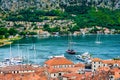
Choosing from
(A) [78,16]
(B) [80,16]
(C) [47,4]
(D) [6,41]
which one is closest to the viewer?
(D) [6,41]

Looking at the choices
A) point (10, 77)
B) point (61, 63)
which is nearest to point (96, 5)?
point (61, 63)

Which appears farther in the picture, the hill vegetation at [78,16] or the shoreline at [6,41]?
the hill vegetation at [78,16]

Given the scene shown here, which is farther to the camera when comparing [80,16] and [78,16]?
[80,16]

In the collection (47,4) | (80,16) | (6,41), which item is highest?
(6,41)

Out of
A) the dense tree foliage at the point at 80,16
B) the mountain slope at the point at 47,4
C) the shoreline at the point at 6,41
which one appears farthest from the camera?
the mountain slope at the point at 47,4

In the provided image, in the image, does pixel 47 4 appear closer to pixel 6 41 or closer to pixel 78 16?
pixel 78 16

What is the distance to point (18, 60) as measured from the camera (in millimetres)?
75500

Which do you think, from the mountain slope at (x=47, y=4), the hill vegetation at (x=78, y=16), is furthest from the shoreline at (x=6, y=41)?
the mountain slope at (x=47, y=4)

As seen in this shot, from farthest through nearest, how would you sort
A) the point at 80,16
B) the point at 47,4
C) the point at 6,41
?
the point at 47,4 → the point at 80,16 → the point at 6,41

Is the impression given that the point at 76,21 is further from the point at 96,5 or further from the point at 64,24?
the point at 96,5

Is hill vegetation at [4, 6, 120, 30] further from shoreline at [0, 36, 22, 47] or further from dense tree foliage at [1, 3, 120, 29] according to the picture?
shoreline at [0, 36, 22, 47]

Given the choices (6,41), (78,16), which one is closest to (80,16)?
(78,16)

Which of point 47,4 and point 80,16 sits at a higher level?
point 47,4

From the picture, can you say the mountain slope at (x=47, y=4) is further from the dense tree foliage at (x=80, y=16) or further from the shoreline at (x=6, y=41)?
the shoreline at (x=6, y=41)
